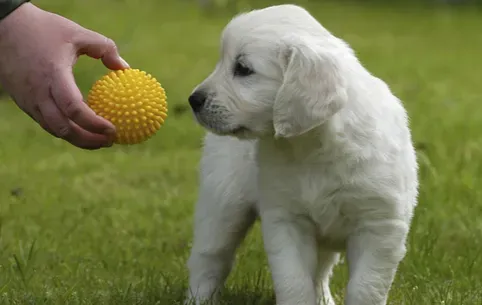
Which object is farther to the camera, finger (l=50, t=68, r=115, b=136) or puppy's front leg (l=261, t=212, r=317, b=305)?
puppy's front leg (l=261, t=212, r=317, b=305)

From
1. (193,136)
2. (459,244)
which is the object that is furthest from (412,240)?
(193,136)

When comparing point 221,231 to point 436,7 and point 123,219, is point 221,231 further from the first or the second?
point 436,7

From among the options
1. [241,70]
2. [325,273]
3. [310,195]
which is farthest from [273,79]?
[325,273]

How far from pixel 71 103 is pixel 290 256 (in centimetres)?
100

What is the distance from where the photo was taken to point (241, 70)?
373cm

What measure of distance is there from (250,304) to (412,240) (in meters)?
1.13

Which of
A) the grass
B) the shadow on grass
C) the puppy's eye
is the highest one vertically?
the puppy's eye

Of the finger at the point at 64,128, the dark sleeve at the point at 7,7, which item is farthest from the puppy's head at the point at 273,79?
the dark sleeve at the point at 7,7

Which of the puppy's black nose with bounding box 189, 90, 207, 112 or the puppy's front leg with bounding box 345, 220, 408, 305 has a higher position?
the puppy's black nose with bounding box 189, 90, 207, 112

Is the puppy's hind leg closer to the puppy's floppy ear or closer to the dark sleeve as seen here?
the puppy's floppy ear

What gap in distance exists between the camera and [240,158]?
165 inches

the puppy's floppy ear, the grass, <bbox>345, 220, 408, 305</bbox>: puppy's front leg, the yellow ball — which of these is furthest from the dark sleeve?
<bbox>345, 220, 408, 305</bbox>: puppy's front leg

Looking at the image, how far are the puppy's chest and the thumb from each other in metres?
0.72

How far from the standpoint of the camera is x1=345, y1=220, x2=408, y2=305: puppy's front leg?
370cm
